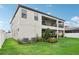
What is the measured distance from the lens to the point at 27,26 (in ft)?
12.9

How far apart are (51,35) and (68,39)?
1.20ft

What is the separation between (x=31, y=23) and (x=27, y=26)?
0.11 m

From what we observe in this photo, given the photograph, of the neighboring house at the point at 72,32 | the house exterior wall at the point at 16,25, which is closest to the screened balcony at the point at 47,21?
the neighboring house at the point at 72,32

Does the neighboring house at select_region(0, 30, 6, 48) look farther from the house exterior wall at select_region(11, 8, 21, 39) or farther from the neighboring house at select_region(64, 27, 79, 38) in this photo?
the neighboring house at select_region(64, 27, 79, 38)

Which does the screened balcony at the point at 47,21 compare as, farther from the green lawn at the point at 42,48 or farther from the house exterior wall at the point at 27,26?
the green lawn at the point at 42,48

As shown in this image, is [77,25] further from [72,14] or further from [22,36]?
[22,36]

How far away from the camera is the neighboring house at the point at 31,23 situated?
3.91 m

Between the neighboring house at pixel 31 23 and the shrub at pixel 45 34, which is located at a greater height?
the neighboring house at pixel 31 23

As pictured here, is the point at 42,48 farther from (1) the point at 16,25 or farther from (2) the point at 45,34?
(1) the point at 16,25

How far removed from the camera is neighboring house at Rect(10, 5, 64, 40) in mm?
3910

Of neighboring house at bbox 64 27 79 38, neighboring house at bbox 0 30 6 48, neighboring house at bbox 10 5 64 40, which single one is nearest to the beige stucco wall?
neighboring house at bbox 10 5 64 40

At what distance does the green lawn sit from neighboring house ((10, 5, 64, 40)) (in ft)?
0.60

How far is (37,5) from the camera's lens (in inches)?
154
